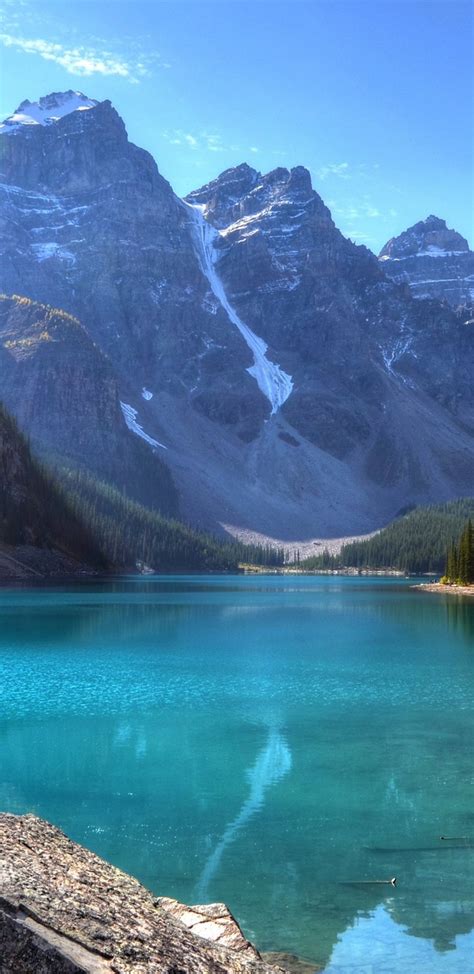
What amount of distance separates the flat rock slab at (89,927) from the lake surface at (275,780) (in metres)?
4.51

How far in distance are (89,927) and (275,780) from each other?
60.9 feet

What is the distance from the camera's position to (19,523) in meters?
162

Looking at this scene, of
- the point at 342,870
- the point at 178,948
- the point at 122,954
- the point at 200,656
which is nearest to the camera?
the point at 122,954

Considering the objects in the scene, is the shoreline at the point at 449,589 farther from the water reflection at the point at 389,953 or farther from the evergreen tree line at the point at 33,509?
the water reflection at the point at 389,953

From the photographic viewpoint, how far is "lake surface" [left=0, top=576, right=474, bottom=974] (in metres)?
17.0

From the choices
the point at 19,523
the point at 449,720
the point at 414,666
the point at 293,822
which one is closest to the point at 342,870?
the point at 293,822

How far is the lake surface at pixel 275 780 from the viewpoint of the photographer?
17000 mm

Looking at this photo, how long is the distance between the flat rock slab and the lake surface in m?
4.51

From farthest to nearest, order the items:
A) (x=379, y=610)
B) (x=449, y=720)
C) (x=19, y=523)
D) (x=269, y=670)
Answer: (x=19, y=523), (x=379, y=610), (x=269, y=670), (x=449, y=720)

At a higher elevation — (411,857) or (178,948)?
(178,948)

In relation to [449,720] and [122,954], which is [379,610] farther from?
[122,954]

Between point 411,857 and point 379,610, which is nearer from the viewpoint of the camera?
point 411,857

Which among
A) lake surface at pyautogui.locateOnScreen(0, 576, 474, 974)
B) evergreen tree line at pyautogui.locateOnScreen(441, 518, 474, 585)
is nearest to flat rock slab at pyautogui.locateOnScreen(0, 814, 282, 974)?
lake surface at pyautogui.locateOnScreen(0, 576, 474, 974)

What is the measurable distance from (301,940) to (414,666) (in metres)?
42.9
